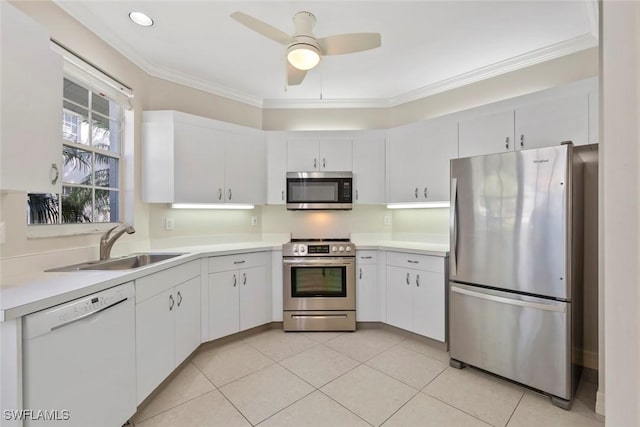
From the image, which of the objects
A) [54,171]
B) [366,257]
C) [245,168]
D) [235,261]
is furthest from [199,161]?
[366,257]

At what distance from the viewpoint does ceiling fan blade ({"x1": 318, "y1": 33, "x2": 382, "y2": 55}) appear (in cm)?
183

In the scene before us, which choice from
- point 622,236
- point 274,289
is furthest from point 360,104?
point 622,236

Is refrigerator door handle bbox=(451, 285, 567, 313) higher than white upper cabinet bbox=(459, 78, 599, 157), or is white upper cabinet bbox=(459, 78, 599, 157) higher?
white upper cabinet bbox=(459, 78, 599, 157)

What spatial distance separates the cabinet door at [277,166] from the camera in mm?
3334

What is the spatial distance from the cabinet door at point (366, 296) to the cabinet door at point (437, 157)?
103 cm

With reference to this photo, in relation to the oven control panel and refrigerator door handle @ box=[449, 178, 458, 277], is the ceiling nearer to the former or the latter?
refrigerator door handle @ box=[449, 178, 458, 277]

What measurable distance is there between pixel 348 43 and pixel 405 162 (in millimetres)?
1593

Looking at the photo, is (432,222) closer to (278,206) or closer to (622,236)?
(278,206)

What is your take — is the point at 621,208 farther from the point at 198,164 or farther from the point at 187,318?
the point at 198,164

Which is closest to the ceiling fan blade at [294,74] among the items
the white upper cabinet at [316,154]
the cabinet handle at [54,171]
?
the white upper cabinet at [316,154]

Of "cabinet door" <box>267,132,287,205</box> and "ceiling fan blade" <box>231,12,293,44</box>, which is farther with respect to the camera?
"cabinet door" <box>267,132,287,205</box>

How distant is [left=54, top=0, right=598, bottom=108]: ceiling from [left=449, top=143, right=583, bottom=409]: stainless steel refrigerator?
1078 mm

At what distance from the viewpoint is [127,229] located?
86.7 inches

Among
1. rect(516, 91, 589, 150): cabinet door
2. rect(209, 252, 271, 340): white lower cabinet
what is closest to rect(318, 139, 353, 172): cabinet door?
rect(209, 252, 271, 340): white lower cabinet
